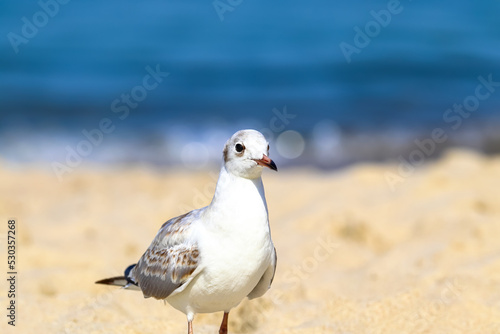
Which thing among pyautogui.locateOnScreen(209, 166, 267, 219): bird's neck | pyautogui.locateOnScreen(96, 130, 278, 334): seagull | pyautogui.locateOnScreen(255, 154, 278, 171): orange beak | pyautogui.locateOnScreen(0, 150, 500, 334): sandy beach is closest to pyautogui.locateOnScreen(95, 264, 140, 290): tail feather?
pyautogui.locateOnScreen(0, 150, 500, 334): sandy beach

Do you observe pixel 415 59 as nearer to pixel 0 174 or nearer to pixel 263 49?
pixel 263 49

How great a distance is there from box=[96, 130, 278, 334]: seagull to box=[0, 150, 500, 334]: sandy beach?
0.80m

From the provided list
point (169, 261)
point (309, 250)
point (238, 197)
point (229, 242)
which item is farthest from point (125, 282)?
point (309, 250)

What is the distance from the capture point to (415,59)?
723 inches

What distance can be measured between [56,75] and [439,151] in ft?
33.1

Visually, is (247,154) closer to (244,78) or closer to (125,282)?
(125,282)

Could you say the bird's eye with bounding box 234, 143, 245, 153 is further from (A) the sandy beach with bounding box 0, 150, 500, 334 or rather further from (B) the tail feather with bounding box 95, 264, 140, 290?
(A) the sandy beach with bounding box 0, 150, 500, 334

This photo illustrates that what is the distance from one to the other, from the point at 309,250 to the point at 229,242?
8.69ft

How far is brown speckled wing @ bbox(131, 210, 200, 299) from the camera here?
141 inches

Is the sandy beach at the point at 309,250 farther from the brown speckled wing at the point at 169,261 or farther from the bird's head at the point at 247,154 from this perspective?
the bird's head at the point at 247,154

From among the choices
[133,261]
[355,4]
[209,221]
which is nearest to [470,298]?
[209,221]

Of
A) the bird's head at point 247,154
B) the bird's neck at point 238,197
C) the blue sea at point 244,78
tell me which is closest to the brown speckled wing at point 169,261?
the bird's neck at point 238,197

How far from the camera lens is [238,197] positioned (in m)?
3.46

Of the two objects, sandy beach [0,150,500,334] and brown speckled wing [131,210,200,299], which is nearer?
brown speckled wing [131,210,200,299]
